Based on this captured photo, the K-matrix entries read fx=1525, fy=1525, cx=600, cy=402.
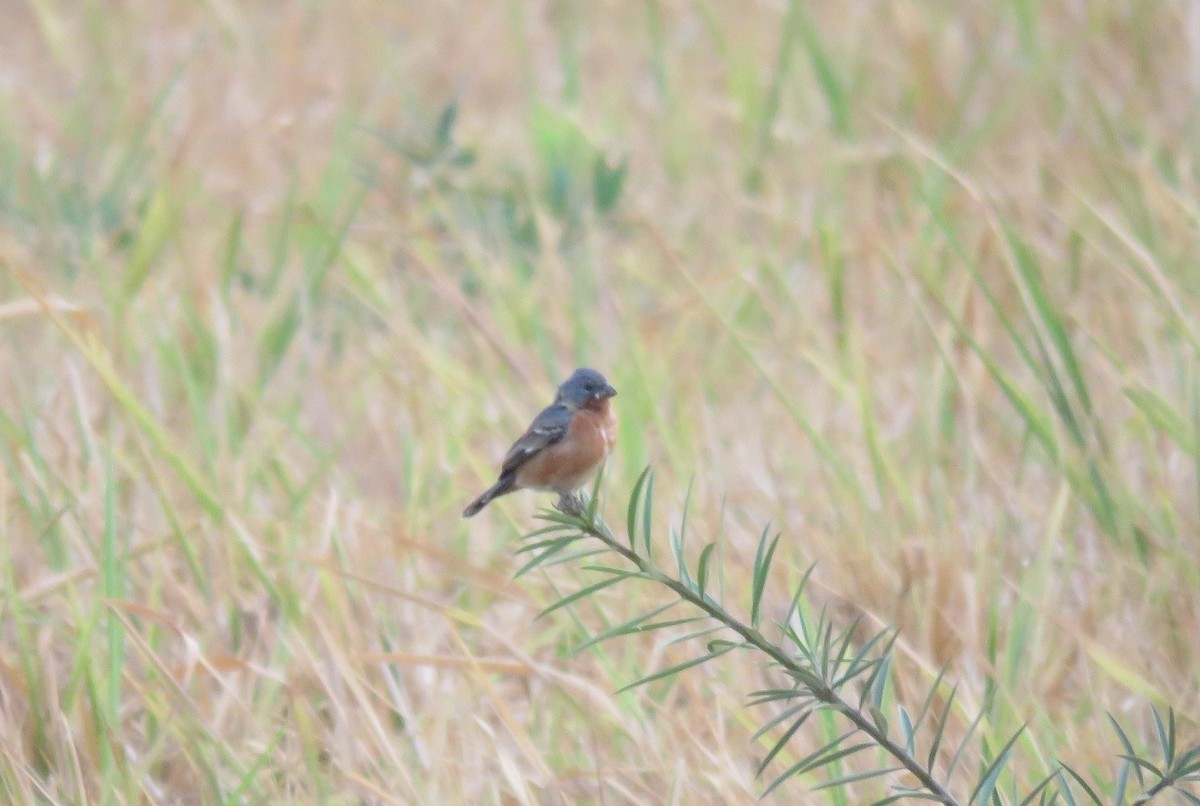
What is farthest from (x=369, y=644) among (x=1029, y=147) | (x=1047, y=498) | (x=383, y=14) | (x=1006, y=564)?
(x=383, y=14)

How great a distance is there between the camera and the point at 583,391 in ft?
7.46

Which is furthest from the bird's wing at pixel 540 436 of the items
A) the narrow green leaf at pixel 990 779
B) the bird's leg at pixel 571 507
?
the narrow green leaf at pixel 990 779

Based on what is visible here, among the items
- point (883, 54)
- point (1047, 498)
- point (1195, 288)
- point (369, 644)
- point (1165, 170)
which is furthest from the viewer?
point (883, 54)

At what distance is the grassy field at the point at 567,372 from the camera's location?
222cm

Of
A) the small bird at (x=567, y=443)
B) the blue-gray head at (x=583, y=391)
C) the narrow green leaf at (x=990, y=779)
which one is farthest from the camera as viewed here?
the blue-gray head at (x=583, y=391)

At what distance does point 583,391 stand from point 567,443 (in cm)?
15

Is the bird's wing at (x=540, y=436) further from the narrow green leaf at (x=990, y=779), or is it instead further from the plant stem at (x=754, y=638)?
the narrow green leaf at (x=990, y=779)

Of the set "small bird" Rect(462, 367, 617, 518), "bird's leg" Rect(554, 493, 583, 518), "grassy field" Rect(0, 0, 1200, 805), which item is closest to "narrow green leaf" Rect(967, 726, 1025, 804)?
"grassy field" Rect(0, 0, 1200, 805)

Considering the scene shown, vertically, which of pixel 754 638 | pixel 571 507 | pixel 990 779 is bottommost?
pixel 990 779

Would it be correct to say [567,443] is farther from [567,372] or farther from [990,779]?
[567,372]

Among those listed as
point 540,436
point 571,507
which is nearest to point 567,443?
point 540,436

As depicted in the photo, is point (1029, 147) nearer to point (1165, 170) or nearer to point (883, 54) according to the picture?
point (1165, 170)

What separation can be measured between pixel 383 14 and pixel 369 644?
321 cm

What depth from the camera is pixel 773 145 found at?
4332 mm
